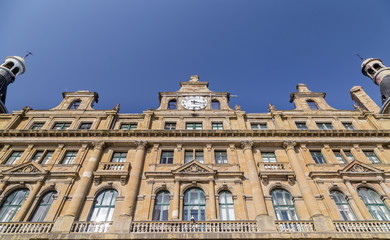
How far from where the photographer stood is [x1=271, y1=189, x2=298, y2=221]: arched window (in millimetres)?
16120

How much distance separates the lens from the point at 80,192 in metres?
16.6

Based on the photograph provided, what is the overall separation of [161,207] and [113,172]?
4.71 m

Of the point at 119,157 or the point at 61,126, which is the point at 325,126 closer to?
the point at 119,157

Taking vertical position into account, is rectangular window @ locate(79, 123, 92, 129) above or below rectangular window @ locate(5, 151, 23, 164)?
above

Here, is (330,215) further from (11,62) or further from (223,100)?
(11,62)

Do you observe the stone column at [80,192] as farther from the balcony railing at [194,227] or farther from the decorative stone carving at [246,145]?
the decorative stone carving at [246,145]

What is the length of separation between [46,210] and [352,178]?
72.8 feet

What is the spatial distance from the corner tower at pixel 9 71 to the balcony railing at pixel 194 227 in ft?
89.0

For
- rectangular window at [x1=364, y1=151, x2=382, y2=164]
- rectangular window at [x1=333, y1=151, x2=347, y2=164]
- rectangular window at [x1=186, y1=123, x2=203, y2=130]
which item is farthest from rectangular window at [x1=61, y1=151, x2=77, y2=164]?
rectangular window at [x1=364, y1=151, x2=382, y2=164]

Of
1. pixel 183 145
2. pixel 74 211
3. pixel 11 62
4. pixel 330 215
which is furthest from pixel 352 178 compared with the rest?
pixel 11 62

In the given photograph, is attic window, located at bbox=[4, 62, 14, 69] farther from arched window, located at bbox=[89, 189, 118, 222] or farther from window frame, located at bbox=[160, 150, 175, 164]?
window frame, located at bbox=[160, 150, 175, 164]

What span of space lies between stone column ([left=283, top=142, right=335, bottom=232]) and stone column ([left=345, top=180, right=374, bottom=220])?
2.87 m

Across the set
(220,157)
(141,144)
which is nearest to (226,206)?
(220,157)

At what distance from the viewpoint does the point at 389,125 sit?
2362 centimetres
